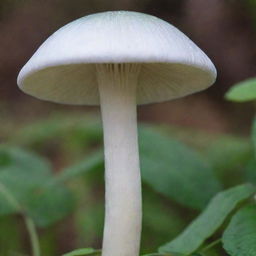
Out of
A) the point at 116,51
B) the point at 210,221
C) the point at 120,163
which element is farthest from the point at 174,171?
the point at 116,51

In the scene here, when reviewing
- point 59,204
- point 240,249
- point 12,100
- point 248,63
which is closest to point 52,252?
point 59,204

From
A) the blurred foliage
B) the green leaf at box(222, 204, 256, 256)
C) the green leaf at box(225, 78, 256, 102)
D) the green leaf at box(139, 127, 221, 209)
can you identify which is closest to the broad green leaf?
the blurred foliage

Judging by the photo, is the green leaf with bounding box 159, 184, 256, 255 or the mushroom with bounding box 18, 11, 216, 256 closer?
the mushroom with bounding box 18, 11, 216, 256

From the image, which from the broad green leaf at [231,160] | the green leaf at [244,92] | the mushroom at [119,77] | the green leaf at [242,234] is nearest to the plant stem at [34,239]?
the mushroom at [119,77]

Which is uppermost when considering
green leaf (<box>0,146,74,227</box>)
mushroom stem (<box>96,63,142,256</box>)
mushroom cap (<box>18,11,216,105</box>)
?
mushroom cap (<box>18,11,216,105</box>)

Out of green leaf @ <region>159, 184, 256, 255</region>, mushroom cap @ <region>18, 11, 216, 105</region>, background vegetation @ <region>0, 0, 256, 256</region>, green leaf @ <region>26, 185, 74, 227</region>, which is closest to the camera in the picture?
mushroom cap @ <region>18, 11, 216, 105</region>

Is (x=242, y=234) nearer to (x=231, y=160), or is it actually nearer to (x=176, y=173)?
(x=176, y=173)

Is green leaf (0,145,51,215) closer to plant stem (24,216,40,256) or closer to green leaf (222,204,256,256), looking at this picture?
plant stem (24,216,40,256)

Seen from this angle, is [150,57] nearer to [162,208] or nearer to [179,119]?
[162,208]
